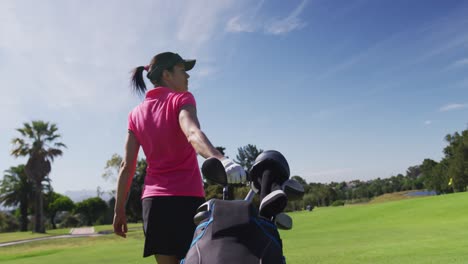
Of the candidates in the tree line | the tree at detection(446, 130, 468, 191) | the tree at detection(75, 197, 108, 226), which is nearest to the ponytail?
the tree line

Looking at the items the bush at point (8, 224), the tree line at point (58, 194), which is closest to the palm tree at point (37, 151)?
the tree line at point (58, 194)

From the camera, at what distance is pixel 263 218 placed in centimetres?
149

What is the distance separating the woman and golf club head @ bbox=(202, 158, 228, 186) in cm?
106

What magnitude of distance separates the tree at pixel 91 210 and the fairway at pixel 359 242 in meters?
49.3

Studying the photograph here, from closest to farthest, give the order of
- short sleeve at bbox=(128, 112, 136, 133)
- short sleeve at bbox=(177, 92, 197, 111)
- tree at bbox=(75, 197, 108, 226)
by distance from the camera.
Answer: short sleeve at bbox=(177, 92, 197, 111)
short sleeve at bbox=(128, 112, 136, 133)
tree at bbox=(75, 197, 108, 226)

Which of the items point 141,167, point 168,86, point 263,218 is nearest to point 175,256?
point 168,86

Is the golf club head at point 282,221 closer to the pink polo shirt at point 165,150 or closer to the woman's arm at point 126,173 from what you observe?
the pink polo shirt at point 165,150

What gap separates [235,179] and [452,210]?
2625 cm

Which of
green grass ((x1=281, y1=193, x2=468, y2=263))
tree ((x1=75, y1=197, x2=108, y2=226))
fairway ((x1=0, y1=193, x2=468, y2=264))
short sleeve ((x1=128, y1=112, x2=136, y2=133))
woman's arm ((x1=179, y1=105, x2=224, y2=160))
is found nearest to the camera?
woman's arm ((x1=179, y1=105, x2=224, y2=160))

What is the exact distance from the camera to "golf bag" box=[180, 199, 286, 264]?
4.52 feet

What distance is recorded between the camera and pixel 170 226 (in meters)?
2.74

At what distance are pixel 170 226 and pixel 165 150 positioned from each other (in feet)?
1.76

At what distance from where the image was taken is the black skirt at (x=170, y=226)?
107 inches

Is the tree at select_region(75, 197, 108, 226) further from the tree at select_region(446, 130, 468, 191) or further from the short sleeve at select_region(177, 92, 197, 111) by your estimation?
the short sleeve at select_region(177, 92, 197, 111)
